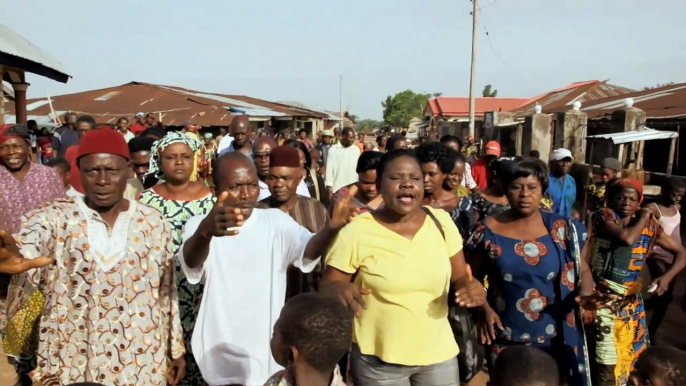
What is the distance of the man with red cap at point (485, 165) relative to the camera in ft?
22.6

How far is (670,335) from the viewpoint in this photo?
18.8 ft

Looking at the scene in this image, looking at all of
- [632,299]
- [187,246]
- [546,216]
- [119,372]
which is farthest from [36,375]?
[632,299]

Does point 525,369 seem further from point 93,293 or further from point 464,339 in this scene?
point 93,293

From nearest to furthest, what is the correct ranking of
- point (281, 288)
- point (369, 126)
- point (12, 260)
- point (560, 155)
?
1. point (12, 260)
2. point (281, 288)
3. point (560, 155)
4. point (369, 126)

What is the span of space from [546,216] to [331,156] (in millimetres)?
5856

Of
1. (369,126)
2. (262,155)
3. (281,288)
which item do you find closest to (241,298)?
(281,288)

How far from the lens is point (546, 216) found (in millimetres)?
3045

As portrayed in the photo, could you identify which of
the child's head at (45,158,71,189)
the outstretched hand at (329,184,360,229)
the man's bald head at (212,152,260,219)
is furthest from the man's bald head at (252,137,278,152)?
the outstretched hand at (329,184,360,229)

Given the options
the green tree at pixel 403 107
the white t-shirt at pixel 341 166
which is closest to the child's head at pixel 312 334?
the white t-shirt at pixel 341 166

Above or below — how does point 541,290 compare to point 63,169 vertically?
below

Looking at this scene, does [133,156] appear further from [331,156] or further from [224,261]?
[331,156]

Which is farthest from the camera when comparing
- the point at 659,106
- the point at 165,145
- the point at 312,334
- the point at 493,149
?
the point at 659,106

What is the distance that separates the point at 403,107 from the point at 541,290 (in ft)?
248

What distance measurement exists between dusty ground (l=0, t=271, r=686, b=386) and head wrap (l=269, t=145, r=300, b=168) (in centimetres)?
222
